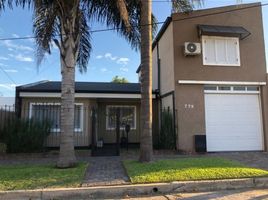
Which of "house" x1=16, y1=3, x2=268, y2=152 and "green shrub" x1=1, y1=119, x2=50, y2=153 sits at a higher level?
"house" x1=16, y1=3, x2=268, y2=152

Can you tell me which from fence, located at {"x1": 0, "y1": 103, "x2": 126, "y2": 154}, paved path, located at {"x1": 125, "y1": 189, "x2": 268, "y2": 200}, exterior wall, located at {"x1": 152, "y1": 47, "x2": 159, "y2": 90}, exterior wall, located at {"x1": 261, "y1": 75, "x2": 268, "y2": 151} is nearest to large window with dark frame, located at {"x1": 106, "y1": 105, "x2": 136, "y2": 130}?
fence, located at {"x1": 0, "y1": 103, "x2": 126, "y2": 154}

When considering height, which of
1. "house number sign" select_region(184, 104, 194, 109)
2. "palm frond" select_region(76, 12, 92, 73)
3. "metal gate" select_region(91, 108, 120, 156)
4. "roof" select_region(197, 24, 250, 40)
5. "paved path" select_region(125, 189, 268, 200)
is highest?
"roof" select_region(197, 24, 250, 40)

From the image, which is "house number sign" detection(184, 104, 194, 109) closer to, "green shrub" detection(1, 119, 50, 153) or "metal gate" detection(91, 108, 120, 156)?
"metal gate" detection(91, 108, 120, 156)

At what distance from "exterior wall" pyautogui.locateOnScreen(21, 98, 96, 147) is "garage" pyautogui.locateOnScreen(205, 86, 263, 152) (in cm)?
614

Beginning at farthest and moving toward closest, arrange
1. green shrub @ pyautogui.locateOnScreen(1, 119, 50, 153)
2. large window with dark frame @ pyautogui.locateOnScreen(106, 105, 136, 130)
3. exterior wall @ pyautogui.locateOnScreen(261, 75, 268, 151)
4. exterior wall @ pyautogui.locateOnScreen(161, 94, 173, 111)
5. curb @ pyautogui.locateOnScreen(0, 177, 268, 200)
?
large window with dark frame @ pyautogui.locateOnScreen(106, 105, 136, 130)
exterior wall @ pyautogui.locateOnScreen(161, 94, 173, 111)
exterior wall @ pyautogui.locateOnScreen(261, 75, 268, 151)
green shrub @ pyautogui.locateOnScreen(1, 119, 50, 153)
curb @ pyautogui.locateOnScreen(0, 177, 268, 200)

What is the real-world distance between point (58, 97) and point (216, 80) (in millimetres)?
7970

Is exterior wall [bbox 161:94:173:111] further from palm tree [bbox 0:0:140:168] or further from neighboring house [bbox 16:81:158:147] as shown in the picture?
palm tree [bbox 0:0:140:168]

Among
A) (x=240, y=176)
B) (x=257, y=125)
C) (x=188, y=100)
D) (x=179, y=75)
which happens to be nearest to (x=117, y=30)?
(x=179, y=75)

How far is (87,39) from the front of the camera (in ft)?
41.2

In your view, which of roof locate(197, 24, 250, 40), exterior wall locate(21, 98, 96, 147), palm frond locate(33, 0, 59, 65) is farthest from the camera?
exterior wall locate(21, 98, 96, 147)

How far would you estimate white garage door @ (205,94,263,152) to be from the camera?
1413 cm

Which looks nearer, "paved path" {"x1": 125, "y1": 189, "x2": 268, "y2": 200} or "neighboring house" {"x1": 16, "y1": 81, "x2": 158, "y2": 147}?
"paved path" {"x1": 125, "y1": 189, "x2": 268, "y2": 200}

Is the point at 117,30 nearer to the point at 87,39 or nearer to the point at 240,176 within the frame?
the point at 87,39

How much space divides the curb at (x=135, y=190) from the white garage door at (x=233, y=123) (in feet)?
20.8
